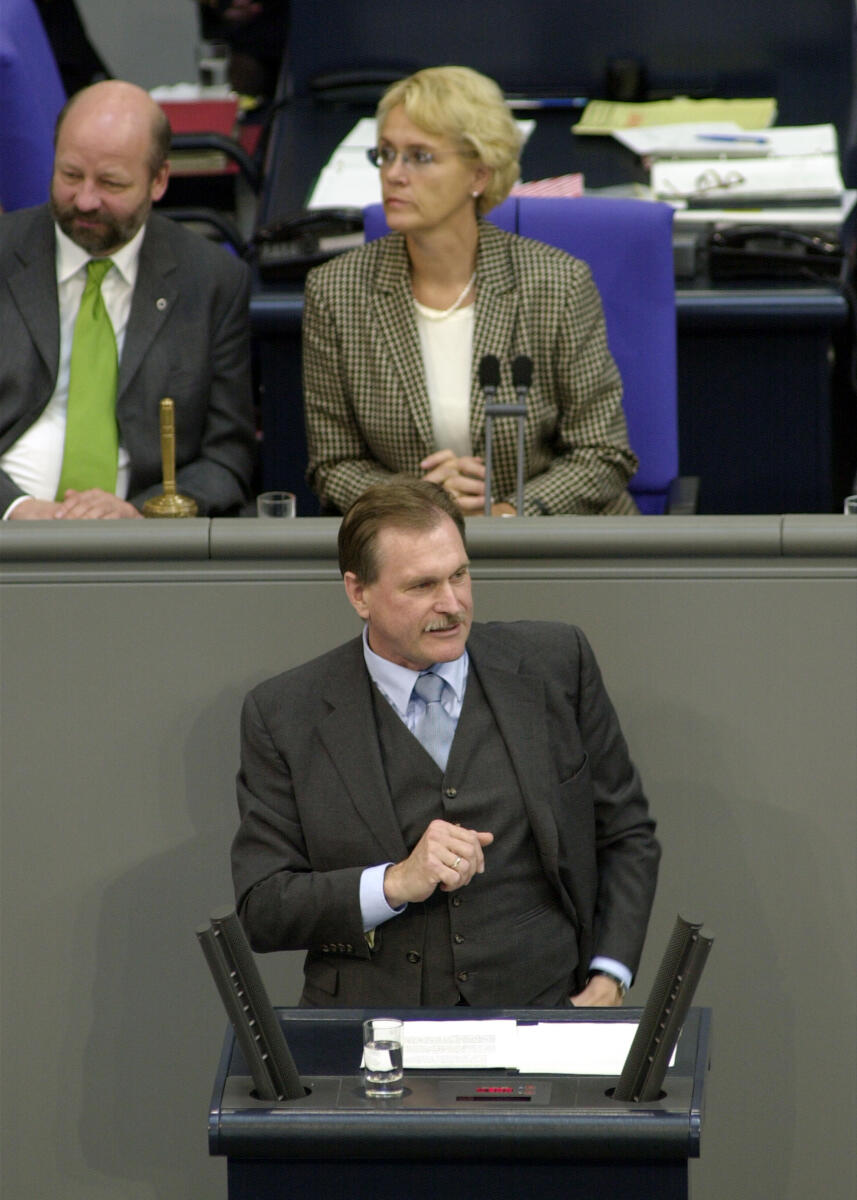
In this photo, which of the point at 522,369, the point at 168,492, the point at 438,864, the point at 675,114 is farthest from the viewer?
the point at 675,114

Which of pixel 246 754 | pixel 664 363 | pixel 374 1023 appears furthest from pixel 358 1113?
pixel 664 363

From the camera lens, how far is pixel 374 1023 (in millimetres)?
1962

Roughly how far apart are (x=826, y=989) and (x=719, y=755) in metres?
0.32

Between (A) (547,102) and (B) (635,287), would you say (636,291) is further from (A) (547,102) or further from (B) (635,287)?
(A) (547,102)

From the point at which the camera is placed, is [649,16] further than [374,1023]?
Yes

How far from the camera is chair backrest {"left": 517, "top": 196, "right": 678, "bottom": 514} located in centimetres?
362

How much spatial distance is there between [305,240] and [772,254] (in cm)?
94

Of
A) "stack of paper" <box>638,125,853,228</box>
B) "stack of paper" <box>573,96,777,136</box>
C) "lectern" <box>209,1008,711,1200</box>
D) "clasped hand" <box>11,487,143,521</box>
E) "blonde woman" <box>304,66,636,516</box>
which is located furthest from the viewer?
"stack of paper" <box>573,96,777,136</box>

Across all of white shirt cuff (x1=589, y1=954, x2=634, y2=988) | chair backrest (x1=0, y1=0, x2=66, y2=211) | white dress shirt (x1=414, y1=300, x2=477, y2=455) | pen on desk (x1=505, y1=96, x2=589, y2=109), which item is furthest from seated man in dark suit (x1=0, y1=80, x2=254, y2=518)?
pen on desk (x1=505, y1=96, x2=589, y2=109)

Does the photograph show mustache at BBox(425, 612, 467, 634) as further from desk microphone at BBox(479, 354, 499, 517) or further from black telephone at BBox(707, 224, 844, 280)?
black telephone at BBox(707, 224, 844, 280)

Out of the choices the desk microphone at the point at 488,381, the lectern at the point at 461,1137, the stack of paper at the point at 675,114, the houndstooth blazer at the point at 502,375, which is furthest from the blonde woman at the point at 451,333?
the lectern at the point at 461,1137

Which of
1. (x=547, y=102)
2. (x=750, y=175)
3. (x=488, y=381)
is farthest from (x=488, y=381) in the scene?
(x=547, y=102)

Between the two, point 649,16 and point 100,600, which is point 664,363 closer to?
point 100,600

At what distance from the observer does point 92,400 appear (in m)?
3.47
